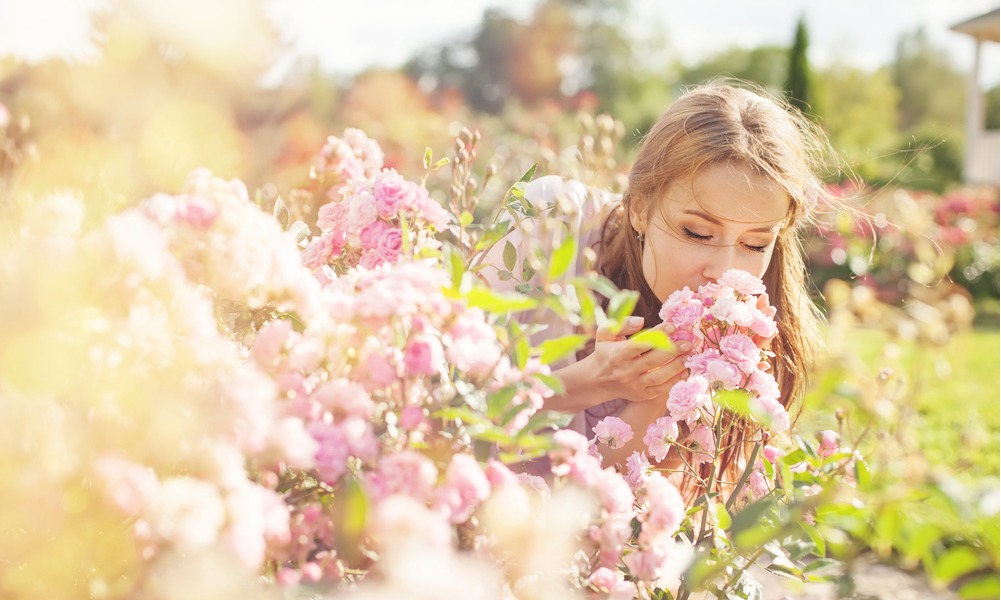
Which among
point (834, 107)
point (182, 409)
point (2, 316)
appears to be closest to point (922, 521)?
point (182, 409)

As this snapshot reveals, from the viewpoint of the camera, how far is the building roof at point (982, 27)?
12.9 meters

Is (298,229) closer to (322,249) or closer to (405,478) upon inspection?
(322,249)

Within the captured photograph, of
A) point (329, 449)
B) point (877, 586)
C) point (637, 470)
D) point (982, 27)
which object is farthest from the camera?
point (982, 27)

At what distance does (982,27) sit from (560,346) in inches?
591

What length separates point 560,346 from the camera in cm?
98

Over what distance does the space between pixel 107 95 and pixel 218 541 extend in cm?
1136

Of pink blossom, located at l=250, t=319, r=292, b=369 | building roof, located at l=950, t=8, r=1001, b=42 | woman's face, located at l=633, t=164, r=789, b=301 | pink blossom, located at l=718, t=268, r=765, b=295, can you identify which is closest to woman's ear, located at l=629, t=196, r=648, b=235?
woman's face, located at l=633, t=164, r=789, b=301

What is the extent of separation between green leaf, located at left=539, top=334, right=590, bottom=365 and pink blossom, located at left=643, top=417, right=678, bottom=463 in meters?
0.52

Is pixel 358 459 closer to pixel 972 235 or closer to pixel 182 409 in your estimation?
pixel 182 409

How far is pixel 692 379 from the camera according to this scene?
4.37ft

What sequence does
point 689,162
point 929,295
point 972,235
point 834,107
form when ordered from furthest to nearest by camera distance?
point 834,107, point 972,235, point 689,162, point 929,295

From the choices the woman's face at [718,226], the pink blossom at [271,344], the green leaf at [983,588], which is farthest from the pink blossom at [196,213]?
the woman's face at [718,226]

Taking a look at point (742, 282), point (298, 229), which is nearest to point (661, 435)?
point (742, 282)

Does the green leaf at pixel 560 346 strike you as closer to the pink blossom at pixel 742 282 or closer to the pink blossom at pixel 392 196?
the pink blossom at pixel 392 196
